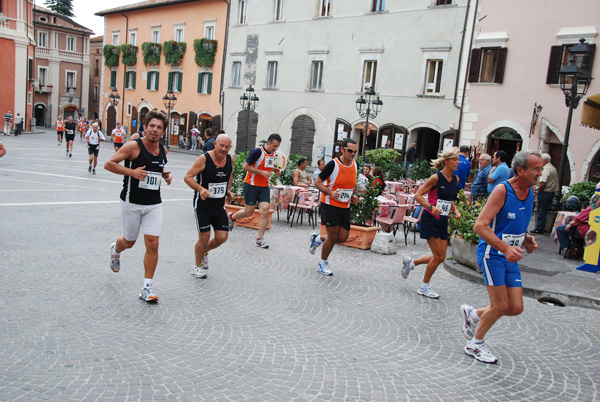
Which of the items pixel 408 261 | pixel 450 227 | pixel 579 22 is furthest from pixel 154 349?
pixel 579 22

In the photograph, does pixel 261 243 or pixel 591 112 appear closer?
pixel 261 243

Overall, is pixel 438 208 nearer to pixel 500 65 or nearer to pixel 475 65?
pixel 500 65

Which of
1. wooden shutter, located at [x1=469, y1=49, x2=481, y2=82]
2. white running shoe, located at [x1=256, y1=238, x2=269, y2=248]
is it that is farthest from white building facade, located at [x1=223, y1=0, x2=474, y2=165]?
white running shoe, located at [x1=256, y1=238, x2=269, y2=248]

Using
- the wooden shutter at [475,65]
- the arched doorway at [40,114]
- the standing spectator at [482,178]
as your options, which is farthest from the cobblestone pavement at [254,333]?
the arched doorway at [40,114]

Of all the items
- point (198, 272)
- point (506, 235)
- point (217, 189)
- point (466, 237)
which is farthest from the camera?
point (466, 237)

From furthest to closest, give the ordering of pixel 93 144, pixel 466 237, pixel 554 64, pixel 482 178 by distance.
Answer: pixel 554 64, pixel 93 144, pixel 482 178, pixel 466 237

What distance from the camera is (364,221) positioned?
1008cm

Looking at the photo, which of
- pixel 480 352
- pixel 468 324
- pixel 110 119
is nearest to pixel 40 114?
pixel 110 119

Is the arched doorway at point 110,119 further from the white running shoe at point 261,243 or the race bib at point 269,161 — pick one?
the white running shoe at point 261,243

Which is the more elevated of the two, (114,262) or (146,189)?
(146,189)

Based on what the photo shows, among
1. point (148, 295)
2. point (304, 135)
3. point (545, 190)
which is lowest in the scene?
point (148, 295)

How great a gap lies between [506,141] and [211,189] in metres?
19.2

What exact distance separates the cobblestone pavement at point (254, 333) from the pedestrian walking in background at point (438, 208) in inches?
22.9

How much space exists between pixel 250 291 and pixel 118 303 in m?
1.60
